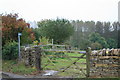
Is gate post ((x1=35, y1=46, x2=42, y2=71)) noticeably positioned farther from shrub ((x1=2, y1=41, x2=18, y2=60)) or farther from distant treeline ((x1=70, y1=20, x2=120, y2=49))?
distant treeline ((x1=70, y1=20, x2=120, y2=49))

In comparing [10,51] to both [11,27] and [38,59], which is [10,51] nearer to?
[11,27]

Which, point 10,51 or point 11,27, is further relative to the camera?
point 11,27

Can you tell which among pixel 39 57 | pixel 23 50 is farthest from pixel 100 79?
pixel 23 50

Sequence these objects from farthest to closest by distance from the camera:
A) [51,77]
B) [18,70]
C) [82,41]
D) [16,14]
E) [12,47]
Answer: [82,41]
[16,14]
[12,47]
[18,70]
[51,77]

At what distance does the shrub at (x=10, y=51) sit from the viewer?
7.90 metres

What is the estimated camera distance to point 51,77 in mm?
5355

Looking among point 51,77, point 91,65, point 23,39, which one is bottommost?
point 51,77

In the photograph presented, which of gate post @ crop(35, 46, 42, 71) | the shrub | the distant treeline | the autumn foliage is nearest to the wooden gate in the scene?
gate post @ crop(35, 46, 42, 71)

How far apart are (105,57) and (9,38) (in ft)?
21.9

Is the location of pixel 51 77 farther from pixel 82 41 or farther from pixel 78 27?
pixel 78 27

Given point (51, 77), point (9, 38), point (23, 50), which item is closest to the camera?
point (51, 77)

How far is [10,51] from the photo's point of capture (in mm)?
8023

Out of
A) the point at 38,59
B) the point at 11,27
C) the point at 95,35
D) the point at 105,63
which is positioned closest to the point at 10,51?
the point at 11,27

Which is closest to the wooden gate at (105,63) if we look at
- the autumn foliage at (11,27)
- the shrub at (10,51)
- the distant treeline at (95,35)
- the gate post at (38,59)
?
the gate post at (38,59)
